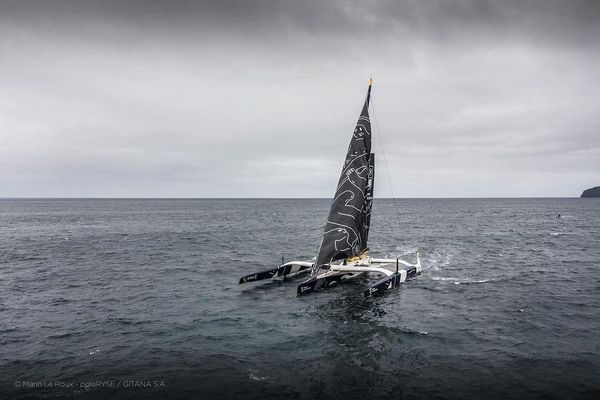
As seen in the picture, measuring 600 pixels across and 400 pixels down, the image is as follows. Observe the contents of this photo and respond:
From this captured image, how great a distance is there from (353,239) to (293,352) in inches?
489

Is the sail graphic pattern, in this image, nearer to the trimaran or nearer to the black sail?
the trimaran

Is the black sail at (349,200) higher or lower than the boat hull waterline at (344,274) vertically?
higher

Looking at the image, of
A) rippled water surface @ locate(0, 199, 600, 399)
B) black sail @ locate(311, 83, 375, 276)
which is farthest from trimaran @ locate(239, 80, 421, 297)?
rippled water surface @ locate(0, 199, 600, 399)

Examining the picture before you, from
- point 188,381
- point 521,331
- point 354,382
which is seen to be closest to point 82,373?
point 188,381

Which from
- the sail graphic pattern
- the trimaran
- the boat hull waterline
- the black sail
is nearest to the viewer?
the boat hull waterline

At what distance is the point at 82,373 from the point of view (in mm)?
14625

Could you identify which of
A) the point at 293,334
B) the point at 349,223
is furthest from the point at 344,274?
the point at 293,334

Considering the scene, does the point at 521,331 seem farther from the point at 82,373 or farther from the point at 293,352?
the point at 82,373

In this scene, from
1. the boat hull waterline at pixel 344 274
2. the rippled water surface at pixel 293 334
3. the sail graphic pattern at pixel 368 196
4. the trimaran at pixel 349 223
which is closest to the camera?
the rippled water surface at pixel 293 334

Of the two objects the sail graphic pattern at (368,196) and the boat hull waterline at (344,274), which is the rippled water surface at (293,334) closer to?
the boat hull waterline at (344,274)

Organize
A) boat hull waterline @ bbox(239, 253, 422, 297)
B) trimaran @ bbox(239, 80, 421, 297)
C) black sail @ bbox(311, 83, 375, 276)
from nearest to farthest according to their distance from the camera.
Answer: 1. boat hull waterline @ bbox(239, 253, 422, 297)
2. trimaran @ bbox(239, 80, 421, 297)
3. black sail @ bbox(311, 83, 375, 276)

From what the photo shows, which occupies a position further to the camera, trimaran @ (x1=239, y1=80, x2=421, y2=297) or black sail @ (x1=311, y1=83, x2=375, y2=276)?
black sail @ (x1=311, y1=83, x2=375, y2=276)

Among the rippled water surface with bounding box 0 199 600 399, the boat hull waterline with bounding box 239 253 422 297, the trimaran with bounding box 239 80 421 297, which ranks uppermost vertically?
the trimaran with bounding box 239 80 421 297

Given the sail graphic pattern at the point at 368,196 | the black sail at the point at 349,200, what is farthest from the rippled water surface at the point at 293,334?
the sail graphic pattern at the point at 368,196
